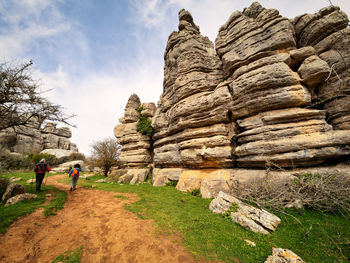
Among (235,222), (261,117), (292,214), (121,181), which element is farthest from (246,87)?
(121,181)

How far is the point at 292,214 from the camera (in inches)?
232

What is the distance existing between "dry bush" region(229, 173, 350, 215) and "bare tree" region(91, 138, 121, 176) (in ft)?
62.3

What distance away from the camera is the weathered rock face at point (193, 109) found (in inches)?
424

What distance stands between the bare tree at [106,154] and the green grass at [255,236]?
16.2 m

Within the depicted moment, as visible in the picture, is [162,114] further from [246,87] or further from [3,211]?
[3,211]

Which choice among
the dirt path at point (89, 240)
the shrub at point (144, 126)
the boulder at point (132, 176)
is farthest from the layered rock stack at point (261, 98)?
the dirt path at point (89, 240)

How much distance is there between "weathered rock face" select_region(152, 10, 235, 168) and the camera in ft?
35.3

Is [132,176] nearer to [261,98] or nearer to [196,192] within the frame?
[196,192]

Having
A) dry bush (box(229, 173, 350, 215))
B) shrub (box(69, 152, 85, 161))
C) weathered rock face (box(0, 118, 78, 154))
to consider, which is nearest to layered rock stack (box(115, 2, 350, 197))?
dry bush (box(229, 173, 350, 215))

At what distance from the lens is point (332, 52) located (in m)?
8.81

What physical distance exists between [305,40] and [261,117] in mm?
7639

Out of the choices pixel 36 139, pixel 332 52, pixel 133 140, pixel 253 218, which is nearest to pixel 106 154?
pixel 133 140

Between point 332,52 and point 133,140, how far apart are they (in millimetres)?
21111

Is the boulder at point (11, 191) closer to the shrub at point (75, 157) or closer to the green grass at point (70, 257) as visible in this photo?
the green grass at point (70, 257)
